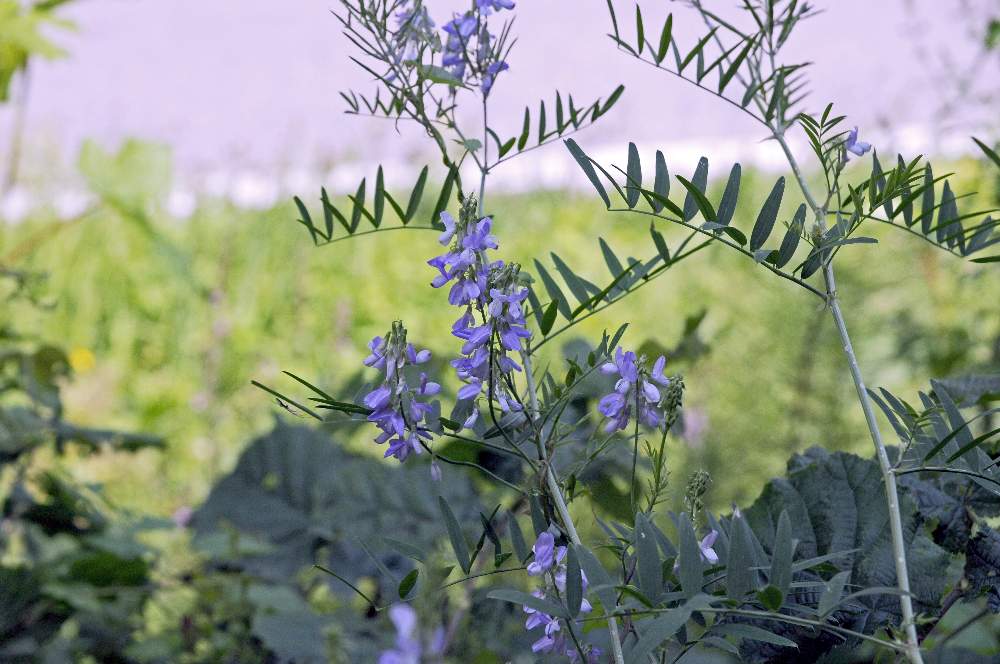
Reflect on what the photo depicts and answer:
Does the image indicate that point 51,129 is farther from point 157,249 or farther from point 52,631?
point 52,631

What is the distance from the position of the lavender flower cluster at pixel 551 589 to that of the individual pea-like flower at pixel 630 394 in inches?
3.1

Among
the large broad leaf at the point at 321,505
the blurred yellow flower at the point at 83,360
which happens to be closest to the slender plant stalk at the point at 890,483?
the large broad leaf at the point at 321,505

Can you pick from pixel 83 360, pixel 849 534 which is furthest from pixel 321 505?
pixel 83 360

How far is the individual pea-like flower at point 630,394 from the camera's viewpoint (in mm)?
636

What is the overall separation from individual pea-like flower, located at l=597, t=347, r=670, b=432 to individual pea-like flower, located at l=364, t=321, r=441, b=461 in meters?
0.10

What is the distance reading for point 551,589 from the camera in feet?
2.06

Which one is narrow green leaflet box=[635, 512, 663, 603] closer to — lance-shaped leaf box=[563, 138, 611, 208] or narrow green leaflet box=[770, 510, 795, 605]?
narrow green leaflet box=[770, 510, 795, 605]

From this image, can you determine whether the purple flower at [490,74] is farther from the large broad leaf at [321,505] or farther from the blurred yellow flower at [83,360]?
the blurred yellow flower at [83,360]

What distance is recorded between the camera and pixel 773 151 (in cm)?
472

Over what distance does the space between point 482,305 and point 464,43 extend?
17 cm

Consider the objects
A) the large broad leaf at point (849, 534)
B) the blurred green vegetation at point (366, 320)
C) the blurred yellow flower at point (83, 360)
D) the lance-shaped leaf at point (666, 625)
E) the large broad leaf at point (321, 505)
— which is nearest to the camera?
→ the lance-shaped leaf at point (666, 625)

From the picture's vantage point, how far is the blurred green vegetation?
2.12m

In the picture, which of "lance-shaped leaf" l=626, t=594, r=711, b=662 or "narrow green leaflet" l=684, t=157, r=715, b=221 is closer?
"lance-shaped leaf" l=626, t=594, r=711, b=662

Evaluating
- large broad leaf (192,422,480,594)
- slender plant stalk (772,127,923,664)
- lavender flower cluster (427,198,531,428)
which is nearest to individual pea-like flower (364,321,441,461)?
lavender flower cluster (427,198,531,428)
